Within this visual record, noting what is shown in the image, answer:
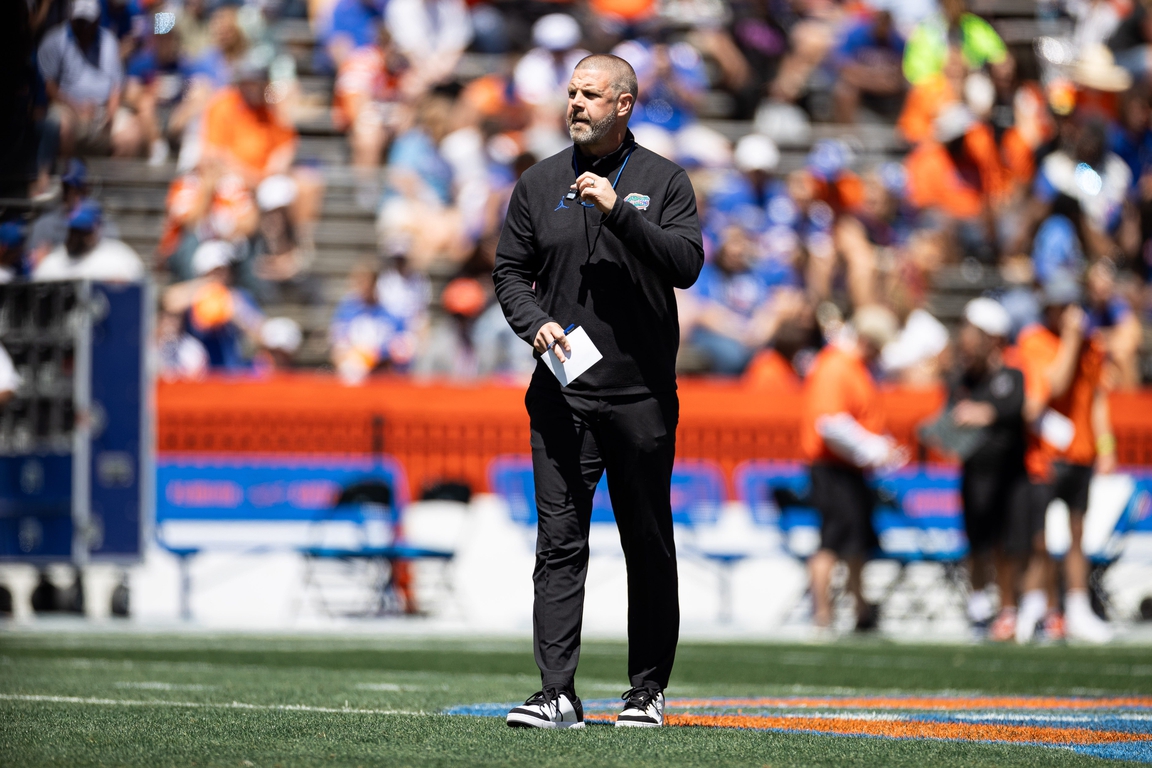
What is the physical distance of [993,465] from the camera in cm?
1332

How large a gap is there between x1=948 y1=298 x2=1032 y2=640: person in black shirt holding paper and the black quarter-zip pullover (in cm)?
771

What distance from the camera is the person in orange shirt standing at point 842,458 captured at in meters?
13.2

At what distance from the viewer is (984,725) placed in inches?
259

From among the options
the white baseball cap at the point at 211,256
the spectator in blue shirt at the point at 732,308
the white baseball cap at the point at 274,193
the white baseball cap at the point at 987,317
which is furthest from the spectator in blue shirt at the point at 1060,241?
the white baseball cap at the point at 211,256

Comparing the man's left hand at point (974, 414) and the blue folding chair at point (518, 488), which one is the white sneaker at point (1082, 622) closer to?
the man's left hand at point (974, 414)

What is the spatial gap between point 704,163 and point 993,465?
5.71 m

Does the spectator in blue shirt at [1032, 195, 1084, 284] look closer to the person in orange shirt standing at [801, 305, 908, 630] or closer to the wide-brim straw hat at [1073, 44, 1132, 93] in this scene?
the wide-brim straw hat at [1073, 44, 1132, 93]

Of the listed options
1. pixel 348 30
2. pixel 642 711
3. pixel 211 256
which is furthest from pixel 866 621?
pixel 348 30

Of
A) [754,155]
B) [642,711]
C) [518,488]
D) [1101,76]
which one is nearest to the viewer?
[642,711]

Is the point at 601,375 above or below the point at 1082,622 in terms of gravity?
above

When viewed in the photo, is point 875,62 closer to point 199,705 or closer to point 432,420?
point 432,420

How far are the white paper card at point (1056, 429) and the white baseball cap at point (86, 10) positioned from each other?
8.08 m

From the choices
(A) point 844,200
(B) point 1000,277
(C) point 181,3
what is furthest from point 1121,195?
(C) point 181,3

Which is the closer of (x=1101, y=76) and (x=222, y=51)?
(x=222, y=51)
